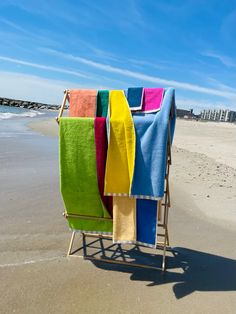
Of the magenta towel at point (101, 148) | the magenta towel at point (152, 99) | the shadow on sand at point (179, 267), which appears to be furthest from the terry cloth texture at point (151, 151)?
the shadow on sand at point (179, 267)

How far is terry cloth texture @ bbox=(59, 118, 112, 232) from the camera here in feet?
11.1

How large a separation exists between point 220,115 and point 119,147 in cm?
12326

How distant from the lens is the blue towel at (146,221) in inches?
134

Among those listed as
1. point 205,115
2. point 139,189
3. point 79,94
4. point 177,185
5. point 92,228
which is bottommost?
point 205,115

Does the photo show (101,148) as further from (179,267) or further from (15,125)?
(15,125)

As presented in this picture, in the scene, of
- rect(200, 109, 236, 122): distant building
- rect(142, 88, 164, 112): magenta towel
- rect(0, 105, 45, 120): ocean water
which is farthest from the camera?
rect(200, 109, 236, 122): distant building

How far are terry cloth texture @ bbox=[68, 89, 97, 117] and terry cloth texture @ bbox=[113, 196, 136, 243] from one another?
0.90m

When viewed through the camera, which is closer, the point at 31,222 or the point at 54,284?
the point at 54,284

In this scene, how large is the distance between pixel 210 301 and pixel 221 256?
1.05 metres

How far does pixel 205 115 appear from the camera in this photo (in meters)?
127

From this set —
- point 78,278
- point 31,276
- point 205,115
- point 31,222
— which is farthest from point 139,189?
point 205,115

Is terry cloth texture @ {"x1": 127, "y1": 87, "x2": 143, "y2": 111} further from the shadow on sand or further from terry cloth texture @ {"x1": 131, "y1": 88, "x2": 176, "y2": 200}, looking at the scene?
the shadow on sand

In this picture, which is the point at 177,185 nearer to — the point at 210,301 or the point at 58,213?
the point at 58,213

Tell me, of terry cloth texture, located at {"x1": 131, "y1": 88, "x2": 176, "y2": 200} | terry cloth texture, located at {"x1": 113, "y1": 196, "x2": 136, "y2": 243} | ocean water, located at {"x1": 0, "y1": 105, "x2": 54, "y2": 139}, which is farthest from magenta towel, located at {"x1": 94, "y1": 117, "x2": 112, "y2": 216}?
ocean water, located at {"x1": 0, "y1": 105, "x2": 54, "y2": 139}
